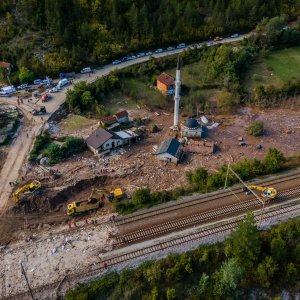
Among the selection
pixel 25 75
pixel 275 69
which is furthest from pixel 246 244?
pixel 275 69

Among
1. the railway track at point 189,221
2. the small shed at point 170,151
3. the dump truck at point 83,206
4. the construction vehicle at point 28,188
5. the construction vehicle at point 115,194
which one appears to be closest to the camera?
the railway track at point 189,221

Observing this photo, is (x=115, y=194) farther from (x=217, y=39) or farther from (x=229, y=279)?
(x=217, y=39)

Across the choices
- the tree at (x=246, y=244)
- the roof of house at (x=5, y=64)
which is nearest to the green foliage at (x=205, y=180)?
the tree at (x=246, y=244)

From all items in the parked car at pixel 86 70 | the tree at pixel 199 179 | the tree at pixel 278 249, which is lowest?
the parked car at pixel 86 70

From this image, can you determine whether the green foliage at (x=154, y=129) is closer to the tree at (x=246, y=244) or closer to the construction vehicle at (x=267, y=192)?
the construction vehicle at (x=267, y=192)

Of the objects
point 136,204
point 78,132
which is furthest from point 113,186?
point 78,132

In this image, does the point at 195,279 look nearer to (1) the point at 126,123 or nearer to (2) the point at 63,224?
(2) the point at 63,224

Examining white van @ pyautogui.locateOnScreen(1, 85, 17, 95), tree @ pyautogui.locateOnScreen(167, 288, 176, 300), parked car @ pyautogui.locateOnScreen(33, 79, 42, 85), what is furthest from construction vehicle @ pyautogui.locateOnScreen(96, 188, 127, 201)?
parked car @ pyautogui.locateOnScreen(33, 79, 42, 85)
